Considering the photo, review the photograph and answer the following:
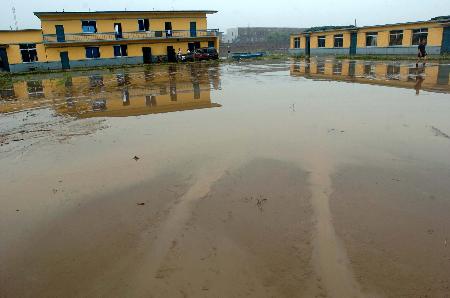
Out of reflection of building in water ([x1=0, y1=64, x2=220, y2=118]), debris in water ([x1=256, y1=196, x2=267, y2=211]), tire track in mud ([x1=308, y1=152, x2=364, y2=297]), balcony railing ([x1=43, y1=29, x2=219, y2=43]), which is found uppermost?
balcony railing ([x1=43, y1=29, x2=219, y2=43])

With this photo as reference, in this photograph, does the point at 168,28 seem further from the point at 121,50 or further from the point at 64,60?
the point at 64,60

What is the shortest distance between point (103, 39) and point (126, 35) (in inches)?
100

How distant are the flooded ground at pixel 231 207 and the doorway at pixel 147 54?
32832 millimetres

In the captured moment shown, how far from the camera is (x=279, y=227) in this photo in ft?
13.4

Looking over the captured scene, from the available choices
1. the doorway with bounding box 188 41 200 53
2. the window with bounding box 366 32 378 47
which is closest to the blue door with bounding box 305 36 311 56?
the window with bounding box 366 32 378 47

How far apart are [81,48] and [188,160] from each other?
3684 centimetres

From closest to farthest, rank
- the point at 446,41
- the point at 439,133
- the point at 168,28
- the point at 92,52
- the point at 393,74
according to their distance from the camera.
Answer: the point at 439,133 < the point at 393,74 < the point at 446,41 < the point at 92,52 < the point at 168,28

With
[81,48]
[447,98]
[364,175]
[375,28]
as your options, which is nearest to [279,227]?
[364,175]

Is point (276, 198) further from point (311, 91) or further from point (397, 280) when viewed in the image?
point (311, 91)

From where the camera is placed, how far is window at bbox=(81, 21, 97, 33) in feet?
124

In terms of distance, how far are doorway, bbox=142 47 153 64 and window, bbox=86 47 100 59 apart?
16.6 ft

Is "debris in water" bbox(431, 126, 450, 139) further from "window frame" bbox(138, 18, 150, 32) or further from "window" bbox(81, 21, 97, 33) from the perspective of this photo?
"window" bbox(81, 21, 97, 33)

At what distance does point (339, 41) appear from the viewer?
46.4 meters

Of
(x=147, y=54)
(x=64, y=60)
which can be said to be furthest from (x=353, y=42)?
(x=64, y=60)
